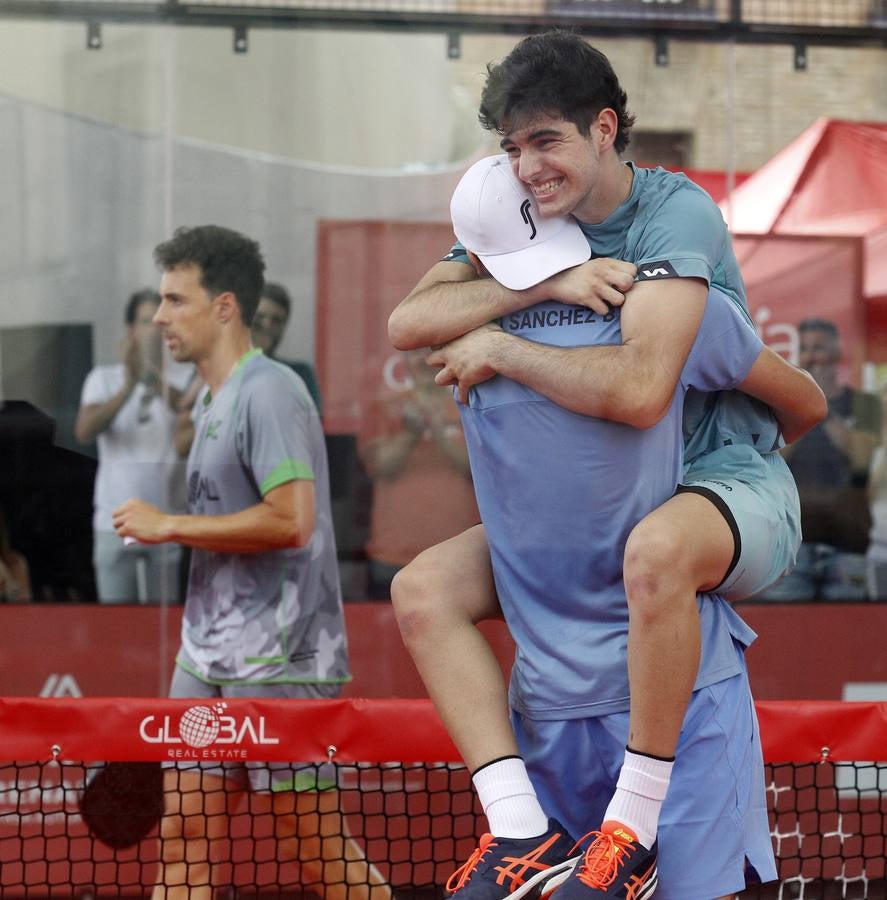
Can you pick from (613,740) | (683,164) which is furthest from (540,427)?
(683,164)

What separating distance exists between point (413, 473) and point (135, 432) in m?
1.08

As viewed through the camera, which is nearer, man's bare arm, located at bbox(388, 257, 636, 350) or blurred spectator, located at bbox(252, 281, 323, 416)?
man's bare arm, located at bbox(388, 257, 636, 350)

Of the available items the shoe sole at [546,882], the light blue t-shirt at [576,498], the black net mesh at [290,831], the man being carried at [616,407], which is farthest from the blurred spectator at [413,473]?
the shoe sole at [546,882]

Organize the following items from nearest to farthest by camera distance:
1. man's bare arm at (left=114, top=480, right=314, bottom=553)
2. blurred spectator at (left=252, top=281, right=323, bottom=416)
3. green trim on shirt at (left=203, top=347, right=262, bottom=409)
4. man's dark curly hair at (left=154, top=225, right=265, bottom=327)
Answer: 1. man's bare arm at (left=114, top=480, right=314, bottom=553)
2. green trim on shirt at (left=203, top=347, right=262, bottom=409)
3. man's dark curly hair at (left=154, top=225, right=265, bottom=327)
4. blurred spectator at (left=252, top=281, right=323, bottom=416)

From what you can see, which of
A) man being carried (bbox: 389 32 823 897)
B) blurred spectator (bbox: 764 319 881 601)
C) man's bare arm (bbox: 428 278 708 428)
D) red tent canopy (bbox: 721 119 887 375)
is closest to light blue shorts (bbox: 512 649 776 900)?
man being carried (bbox: 389 32 823 897)

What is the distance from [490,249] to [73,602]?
138 inches

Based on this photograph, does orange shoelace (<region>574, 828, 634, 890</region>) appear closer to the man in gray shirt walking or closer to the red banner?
the red banner

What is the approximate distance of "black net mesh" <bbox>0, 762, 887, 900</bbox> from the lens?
4.11m

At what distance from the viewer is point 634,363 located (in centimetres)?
236

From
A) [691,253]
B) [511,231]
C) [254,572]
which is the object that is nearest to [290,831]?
[254,572]

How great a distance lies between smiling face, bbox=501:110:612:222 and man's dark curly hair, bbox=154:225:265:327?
229cm

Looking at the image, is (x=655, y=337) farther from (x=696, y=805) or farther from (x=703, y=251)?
(x=696, y=805)

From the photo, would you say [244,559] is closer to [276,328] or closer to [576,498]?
[276,328]

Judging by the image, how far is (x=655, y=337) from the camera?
2.38 m
